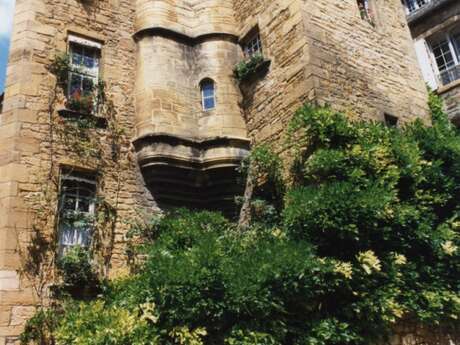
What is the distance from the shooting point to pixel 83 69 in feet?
28.2

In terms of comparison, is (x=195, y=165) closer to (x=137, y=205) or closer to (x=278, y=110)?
(x=137, y=205)

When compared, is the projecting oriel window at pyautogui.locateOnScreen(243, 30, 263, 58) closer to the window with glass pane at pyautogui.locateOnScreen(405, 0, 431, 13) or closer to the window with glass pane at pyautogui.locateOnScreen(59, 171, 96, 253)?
the window with glass pane at pyautogui.locateOnScreen(59, 171, 96, 253)

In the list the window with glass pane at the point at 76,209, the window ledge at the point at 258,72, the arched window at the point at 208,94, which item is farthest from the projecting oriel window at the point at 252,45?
the window with glass pane at the point at 76,209

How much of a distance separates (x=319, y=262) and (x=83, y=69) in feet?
19.7

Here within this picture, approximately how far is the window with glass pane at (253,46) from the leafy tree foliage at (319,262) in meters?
2.84

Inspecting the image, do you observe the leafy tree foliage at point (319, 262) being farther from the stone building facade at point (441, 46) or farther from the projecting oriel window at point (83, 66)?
the stone building facade at point (441, 46)

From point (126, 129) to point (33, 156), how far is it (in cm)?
194

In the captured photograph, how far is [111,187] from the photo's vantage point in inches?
318

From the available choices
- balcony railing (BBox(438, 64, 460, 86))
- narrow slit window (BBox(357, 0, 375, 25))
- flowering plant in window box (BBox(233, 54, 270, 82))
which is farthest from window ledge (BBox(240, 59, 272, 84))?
balcony railing (BBox(438, 64, 460, 86))

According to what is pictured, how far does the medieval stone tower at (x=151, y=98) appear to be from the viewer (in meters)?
7.27

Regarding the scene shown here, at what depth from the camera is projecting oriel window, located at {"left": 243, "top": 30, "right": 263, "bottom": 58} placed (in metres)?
9.41

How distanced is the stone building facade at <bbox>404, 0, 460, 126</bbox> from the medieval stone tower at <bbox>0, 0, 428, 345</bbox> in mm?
1491

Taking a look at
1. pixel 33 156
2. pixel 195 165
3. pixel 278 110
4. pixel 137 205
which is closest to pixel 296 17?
pixel 278 110

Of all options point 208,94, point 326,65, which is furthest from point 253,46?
point 326,65
